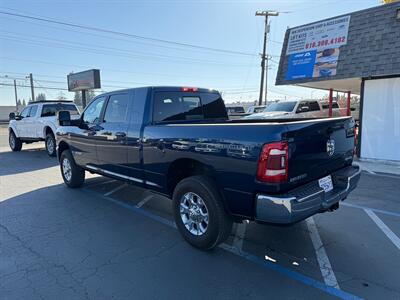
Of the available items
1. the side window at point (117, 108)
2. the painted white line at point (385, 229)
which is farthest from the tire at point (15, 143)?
the painted white line at point (385, 229)

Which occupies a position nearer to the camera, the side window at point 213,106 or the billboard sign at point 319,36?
the side window at point 213,106

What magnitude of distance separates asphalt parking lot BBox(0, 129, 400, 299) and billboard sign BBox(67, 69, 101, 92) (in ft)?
75.9

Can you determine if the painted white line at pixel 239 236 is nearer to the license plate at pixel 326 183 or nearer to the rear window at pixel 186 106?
the license plate at pixel 326 183

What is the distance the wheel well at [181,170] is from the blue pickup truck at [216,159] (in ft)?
0.04

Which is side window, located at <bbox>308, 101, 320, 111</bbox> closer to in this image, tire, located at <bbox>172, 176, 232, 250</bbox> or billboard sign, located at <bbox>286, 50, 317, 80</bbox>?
billboard sign, located at <bbox>286, 50, 317, 80</bbox>


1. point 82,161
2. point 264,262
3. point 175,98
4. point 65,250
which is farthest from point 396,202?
point 82,161

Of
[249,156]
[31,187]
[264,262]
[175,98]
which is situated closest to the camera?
[249,156]

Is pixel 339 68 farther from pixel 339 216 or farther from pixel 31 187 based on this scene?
pixel 31 187

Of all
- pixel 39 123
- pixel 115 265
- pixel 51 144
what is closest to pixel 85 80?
pixel 39 123

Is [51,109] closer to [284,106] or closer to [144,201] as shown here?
[144,201]

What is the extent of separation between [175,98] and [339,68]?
23.6 ft

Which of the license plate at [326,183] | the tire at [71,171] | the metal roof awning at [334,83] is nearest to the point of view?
the license plate at [326,183]

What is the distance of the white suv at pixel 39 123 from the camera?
11.3m

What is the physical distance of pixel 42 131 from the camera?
1163 cm
